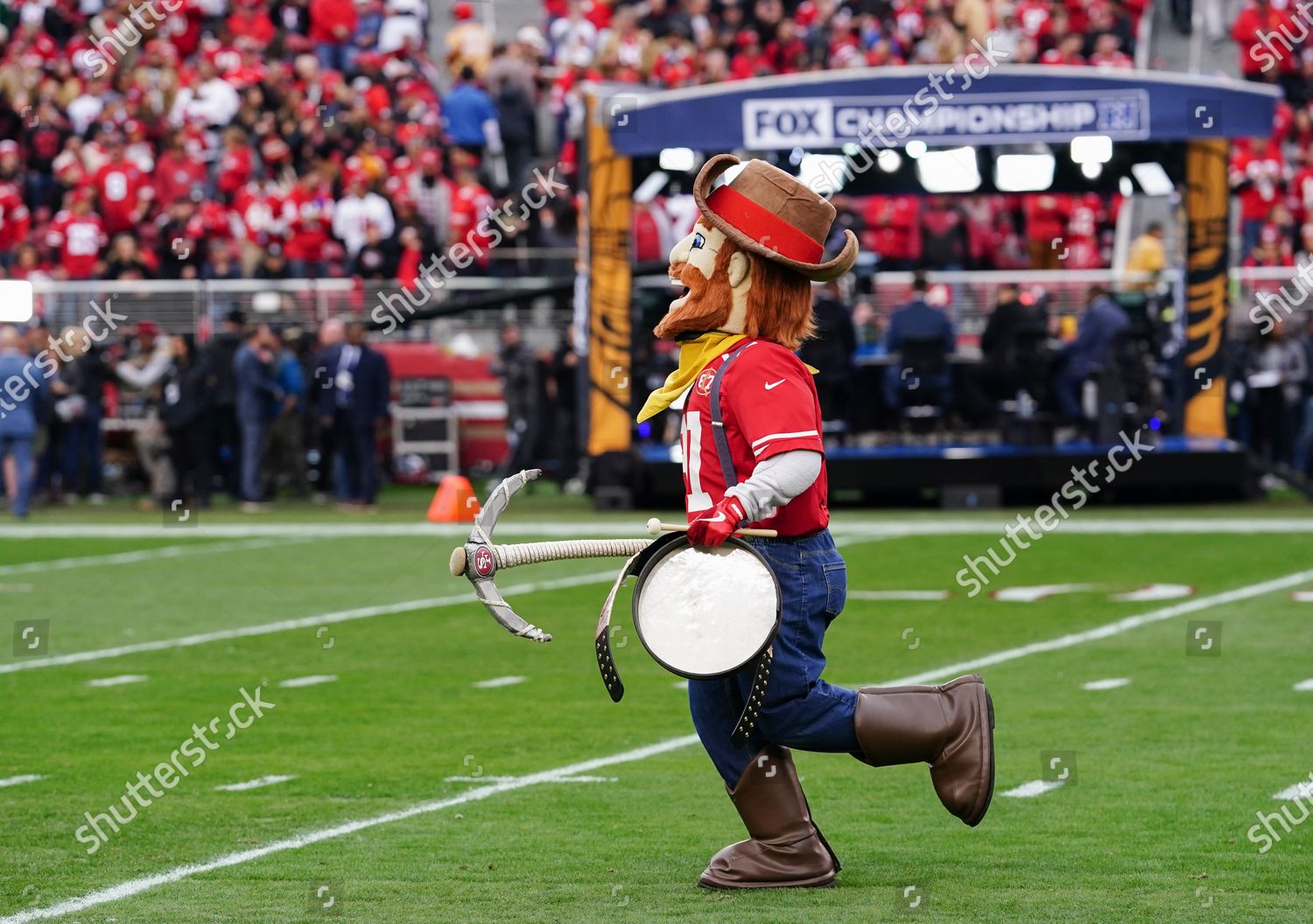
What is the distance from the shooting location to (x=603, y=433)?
2141cm

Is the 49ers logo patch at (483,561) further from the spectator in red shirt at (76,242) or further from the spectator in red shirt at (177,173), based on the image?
the spectator in red shirt at (177,173)

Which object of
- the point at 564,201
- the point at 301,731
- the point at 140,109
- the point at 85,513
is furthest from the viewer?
the point at 140,109

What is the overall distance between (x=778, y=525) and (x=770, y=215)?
0.83 metres

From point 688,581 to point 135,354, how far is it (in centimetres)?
1980

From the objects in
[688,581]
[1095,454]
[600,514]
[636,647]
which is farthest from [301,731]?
[1095,454]

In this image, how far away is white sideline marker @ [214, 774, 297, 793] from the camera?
312 inches

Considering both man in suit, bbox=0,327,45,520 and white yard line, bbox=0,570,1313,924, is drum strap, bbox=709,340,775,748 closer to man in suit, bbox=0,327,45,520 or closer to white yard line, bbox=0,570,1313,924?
white yard line, bbox=0,570,1313,924

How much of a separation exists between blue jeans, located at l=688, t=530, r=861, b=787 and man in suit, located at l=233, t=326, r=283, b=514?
1727cm

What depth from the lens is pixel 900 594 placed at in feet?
46.6

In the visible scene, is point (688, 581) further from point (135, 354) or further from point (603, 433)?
point (135, 354)

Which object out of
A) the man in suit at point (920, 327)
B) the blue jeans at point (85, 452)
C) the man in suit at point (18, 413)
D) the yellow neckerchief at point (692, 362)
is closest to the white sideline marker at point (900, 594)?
the man in suit at point (920, 327)

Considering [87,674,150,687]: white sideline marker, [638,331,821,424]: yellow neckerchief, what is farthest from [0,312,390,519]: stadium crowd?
[638,331,821,424]: yellow neckerchief

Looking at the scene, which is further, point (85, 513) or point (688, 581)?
point (85, 513)

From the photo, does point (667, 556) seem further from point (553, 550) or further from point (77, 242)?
point (77, 242)
